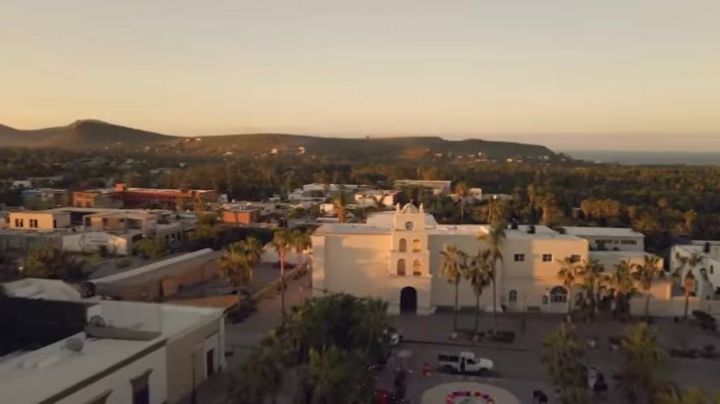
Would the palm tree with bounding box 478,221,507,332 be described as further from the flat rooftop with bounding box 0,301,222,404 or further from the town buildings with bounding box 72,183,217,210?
the town buildings with bounding box 72,183,217,210

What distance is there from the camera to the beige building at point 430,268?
116ft

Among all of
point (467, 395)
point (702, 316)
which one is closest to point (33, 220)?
point (467, 395)

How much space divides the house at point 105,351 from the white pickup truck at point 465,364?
8994mm

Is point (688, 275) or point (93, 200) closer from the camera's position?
point (688, 275)

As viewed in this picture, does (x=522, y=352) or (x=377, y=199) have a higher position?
(x=377, y=199)

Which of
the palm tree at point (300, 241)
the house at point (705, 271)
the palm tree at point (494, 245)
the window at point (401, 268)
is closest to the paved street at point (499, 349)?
the palm tree at point (494, 245)

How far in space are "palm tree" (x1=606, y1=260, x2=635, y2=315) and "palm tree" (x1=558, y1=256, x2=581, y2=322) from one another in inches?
63.5

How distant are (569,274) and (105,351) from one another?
22122 mm

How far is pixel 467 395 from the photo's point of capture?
73.7 ft

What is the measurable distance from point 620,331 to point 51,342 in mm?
25314

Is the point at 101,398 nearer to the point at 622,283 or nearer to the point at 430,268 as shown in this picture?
the point at 430,268

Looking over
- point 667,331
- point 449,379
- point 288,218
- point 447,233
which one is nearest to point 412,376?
point 449,379

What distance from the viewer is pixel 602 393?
2377cm

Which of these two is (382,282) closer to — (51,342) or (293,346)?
(293,346)
